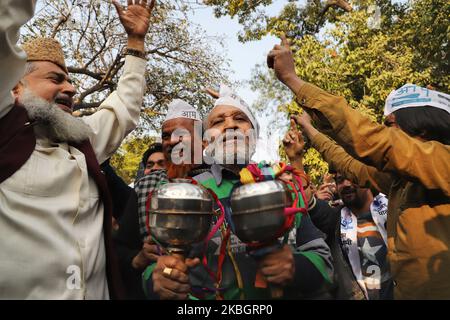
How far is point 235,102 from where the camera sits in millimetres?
2717

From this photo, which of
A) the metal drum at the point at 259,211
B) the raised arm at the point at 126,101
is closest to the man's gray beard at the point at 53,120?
the raised arm at the point at 126,101

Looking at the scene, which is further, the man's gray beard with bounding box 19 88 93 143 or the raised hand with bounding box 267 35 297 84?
the raised hand with bounding box 267 35 297 84

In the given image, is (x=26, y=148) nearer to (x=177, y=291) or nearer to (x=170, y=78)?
(x=177, y=291)

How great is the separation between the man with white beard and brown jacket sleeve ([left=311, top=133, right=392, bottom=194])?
5.48ft

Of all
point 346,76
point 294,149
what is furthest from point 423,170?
point 346,76

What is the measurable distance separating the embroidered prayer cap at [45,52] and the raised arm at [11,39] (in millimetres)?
666

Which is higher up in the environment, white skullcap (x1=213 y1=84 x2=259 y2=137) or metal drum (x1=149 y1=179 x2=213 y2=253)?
white skullcap (x1=213 y1=84 x2=259 y2=137)

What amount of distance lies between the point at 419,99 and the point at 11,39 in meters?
2.16

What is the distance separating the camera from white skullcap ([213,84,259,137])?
8.82 feet

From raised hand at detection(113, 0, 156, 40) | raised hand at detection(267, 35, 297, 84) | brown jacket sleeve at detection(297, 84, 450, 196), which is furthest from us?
raised hand at detection(113, 0, 156, 40)

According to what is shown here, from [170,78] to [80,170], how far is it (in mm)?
11684

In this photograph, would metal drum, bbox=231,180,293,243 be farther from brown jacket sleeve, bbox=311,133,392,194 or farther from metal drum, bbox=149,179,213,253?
brown jacket sleeve, bbox=311,133,392,194

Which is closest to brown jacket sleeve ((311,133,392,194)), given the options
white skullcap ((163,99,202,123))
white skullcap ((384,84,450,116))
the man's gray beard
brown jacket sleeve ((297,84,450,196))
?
white skullcap ((384,84,450,116))

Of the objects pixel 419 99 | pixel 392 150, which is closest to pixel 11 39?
pixel 392 150
